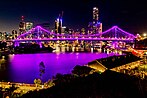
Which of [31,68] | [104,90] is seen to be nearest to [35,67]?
[31,68]

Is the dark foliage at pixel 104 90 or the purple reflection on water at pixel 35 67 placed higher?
the dark foliage at pixel 104 90

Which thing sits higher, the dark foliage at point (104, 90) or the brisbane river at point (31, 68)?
the dark foliage at point (104, 90)

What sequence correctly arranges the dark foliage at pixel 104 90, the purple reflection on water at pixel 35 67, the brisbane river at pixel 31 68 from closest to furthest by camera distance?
the dark foliage at pixel 104 90 → the brisbane river at pixel 31 68 → the purple reflection on water at pixel 35 67

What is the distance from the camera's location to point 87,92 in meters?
6.49

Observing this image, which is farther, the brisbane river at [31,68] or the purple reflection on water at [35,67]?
the purple reflection on water at [35,67]

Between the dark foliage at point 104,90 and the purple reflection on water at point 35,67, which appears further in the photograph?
the purple reflection on water at point 35,67

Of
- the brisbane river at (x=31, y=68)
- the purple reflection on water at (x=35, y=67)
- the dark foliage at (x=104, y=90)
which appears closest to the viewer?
the dark foliage at (x=104, y=90)

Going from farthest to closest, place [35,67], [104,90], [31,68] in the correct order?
[35,67]
[31,68]
[104,90]

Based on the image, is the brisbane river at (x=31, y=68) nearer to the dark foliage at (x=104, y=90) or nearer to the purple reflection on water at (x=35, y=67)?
the purple reflection on water at (x=35, y=67)

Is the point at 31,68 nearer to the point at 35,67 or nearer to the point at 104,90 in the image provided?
the point at 35,67

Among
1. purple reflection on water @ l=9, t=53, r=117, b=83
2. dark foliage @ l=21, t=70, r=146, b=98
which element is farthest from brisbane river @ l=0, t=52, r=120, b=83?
dark foliage @ l=21, t=70, r=146, b=98

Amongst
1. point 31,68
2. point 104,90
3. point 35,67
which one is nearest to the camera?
point 104,90

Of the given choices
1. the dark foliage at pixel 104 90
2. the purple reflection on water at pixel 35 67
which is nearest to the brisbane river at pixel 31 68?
the purple reflection on water at pixel 35 67

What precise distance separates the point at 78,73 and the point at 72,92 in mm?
5278
